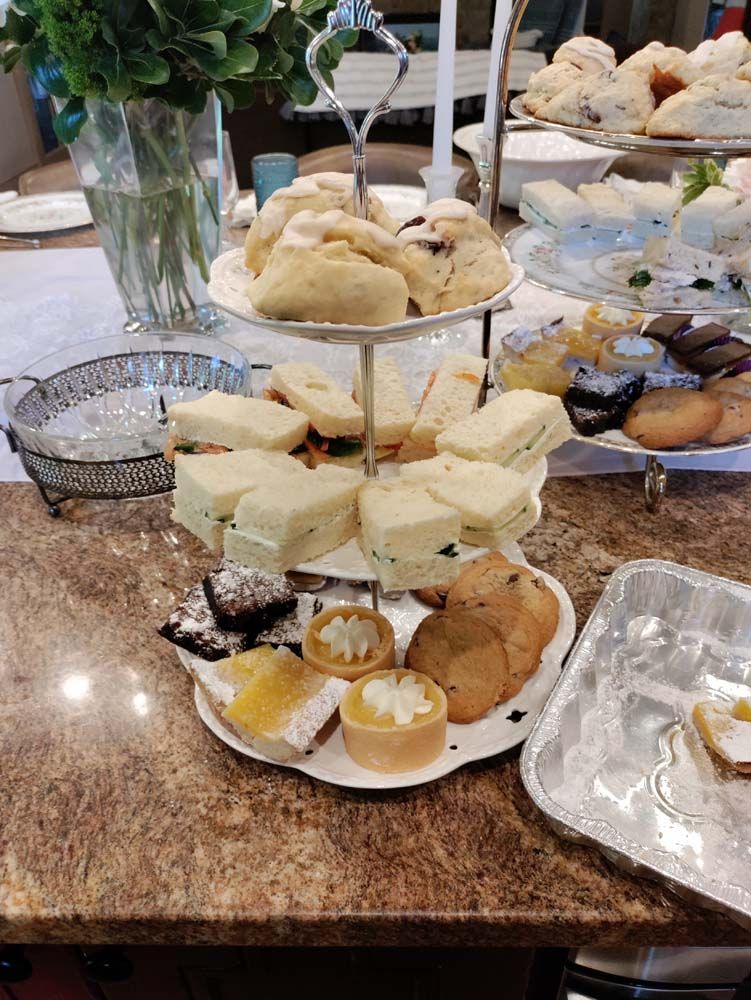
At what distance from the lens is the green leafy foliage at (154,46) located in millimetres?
1004

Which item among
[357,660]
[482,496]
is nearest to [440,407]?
[482,496]

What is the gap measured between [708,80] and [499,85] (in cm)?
25

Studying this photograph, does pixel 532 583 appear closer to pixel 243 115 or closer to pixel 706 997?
pixel 706 997

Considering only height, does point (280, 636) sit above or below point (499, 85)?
below

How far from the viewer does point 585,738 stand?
0.74m

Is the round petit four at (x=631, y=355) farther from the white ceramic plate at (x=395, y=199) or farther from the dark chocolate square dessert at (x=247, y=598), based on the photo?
the white ceramic plate at (x=395, y=199)

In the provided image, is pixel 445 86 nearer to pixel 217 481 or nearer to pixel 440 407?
pixel 440 407

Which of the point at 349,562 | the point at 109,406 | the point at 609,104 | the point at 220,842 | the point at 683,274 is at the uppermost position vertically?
the point at 609,104

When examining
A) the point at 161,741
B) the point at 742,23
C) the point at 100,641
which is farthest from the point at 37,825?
the point at 742,23

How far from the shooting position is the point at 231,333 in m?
1.46

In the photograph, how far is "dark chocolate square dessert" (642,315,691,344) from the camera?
1195 mm

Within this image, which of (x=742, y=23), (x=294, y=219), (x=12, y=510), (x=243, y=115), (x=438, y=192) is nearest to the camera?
(x=294, y=219)

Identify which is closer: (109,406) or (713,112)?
(713,112)

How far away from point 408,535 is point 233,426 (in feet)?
0.73
